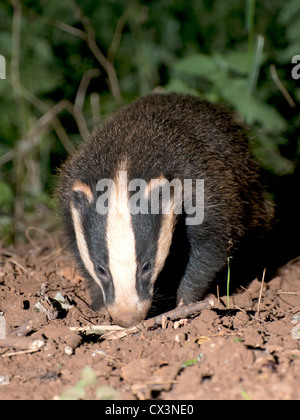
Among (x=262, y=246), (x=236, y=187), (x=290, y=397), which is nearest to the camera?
(x=290, y=397)

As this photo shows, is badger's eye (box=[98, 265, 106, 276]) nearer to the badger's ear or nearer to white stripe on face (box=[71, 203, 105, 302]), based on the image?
white stripe on face (box=[71, 203, 105, 302])

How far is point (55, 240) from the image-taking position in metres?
5.88

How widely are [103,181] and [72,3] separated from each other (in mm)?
4628

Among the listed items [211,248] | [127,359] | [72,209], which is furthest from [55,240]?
[127,359]

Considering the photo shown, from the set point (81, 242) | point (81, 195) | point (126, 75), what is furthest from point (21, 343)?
point (126, 75)

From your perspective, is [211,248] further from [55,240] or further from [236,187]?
[55,240]

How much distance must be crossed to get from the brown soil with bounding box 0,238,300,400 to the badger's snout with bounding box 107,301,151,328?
0.31 feet

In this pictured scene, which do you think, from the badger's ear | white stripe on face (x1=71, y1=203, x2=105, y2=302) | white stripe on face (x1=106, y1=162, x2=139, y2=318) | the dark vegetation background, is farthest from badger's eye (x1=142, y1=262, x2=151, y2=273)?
the dark vegetation background

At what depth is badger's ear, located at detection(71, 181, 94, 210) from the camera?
12.6ft

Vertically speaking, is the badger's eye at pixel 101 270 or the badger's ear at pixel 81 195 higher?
the badger's ear at pixel 81 195

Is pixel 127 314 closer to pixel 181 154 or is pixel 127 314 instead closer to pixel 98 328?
pixel 98 328

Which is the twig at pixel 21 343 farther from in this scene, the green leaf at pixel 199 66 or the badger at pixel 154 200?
the green leaf at pixel 199 66

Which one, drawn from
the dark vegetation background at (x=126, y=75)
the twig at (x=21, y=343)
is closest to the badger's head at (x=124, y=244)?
the twig at (x=21, y=343)

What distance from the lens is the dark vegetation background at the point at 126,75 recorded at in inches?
245
